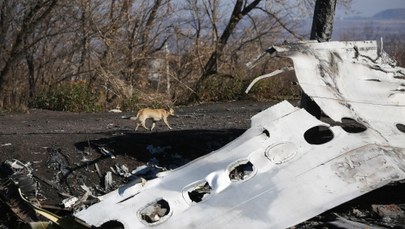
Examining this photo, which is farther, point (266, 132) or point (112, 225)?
point (266, 132)

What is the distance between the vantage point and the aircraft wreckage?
4230 millimetres

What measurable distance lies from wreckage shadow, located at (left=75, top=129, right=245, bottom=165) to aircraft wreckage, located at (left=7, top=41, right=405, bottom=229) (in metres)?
2.11

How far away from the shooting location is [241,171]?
4762mm

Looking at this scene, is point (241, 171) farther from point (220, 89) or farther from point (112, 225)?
point (220, 89)

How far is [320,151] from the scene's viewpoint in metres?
4.61

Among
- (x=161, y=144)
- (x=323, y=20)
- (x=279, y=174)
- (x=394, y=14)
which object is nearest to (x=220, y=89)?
(x=161, y=144)

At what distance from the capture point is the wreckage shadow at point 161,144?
682 cm

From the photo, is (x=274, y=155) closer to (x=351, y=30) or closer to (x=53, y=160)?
(x=53, y=160)

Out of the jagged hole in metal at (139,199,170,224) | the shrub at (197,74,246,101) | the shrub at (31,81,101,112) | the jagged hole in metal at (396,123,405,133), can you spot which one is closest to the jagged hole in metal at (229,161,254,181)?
the jagged hole in metal at (139,199,170,224)

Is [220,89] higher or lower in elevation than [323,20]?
higher

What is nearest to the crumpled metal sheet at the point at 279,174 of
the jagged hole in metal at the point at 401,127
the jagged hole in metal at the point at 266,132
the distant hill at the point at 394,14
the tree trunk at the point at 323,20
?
the jagged hole in metal at the point at 266,132

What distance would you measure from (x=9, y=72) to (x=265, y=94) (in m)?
6.29

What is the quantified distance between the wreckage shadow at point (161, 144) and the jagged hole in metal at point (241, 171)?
2.04 meters

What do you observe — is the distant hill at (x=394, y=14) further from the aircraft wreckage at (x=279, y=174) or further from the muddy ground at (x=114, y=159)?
the aircraft wreckage at (x=279, y=174)
